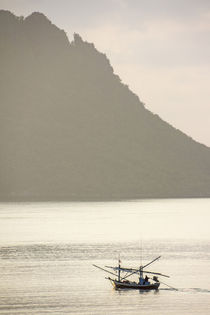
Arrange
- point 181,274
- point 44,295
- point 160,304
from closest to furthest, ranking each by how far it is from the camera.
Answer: point 160,304
point 44,295
point 181,274

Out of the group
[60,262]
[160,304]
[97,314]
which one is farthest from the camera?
[60,262]

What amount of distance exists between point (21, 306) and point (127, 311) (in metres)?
14.5

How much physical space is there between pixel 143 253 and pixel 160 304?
240 feet

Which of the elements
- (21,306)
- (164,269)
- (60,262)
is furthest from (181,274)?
(21,306)

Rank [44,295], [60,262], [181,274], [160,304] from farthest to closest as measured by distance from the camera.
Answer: [60,262]
[181,274]
[44,295]
[160,304]

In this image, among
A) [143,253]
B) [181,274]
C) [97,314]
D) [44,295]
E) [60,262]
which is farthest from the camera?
[143,253]

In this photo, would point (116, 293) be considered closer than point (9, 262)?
Yes

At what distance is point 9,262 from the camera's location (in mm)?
161250

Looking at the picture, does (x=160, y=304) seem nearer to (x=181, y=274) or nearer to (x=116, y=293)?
(x=116, y=293)

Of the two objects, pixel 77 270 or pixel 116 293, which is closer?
pixel 116 293

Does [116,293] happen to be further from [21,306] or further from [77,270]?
[77,270]

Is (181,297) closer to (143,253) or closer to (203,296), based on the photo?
(203,296)

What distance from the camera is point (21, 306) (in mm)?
109125

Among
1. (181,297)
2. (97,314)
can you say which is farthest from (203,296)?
(97,314)
